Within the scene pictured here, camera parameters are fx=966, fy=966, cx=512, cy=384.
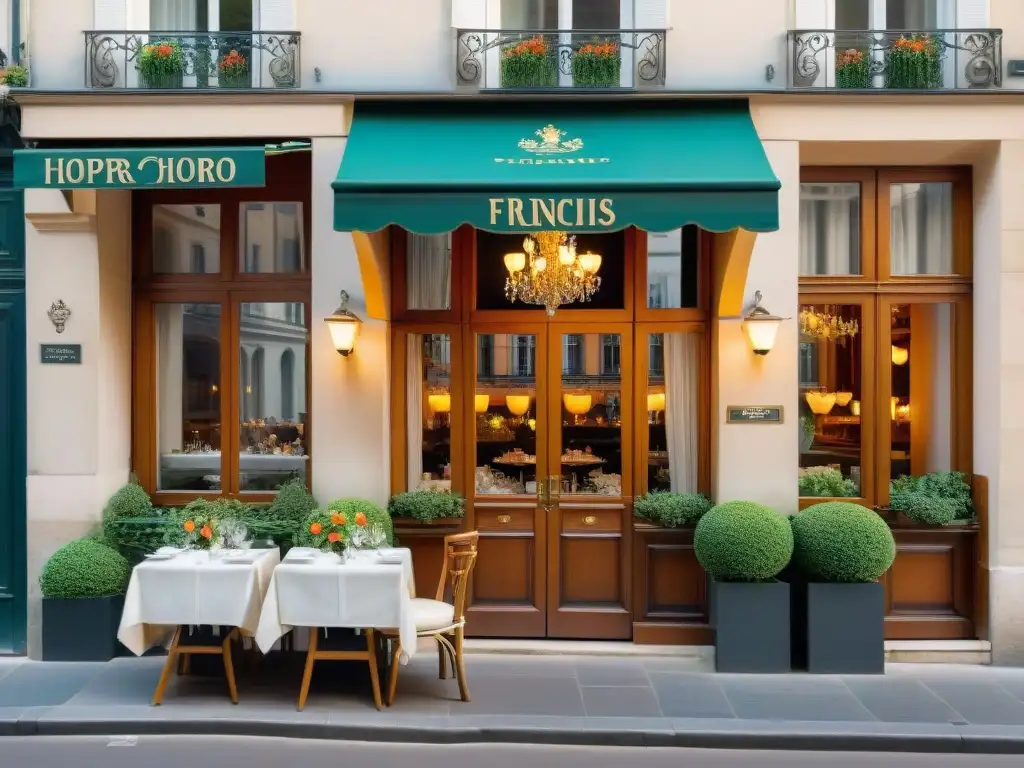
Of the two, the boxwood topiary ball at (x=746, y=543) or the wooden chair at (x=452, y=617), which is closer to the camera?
the wooden chair at (x=452, y=617)

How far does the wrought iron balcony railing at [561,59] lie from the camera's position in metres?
8.41

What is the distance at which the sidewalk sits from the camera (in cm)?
675

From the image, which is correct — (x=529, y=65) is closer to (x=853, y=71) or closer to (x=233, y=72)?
(x=233, y=72)

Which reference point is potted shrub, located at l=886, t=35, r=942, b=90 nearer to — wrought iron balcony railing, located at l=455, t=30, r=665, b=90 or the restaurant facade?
the restaurant facade

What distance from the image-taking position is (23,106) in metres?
8.31

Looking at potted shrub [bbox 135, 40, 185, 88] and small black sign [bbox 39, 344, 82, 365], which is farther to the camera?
small black sign [bbox 39, 344, 82, 365]

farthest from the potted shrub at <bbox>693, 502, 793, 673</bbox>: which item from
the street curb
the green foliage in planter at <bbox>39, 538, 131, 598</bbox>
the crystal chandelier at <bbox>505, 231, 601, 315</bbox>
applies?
the green foliage in planter at <bbox>39, 538, 131, 598</bbox>

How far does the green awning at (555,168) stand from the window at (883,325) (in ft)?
5.08

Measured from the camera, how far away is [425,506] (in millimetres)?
8617

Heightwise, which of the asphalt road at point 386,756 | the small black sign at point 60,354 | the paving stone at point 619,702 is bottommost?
the asphalt road at point 386,756

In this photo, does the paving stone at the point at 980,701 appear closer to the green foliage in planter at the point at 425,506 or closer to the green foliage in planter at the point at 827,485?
the green foliage in planter at the point at 827,485

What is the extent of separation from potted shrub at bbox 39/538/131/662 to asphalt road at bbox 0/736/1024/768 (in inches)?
60.7

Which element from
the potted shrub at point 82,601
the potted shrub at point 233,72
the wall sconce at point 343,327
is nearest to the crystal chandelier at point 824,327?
the wall sconce at point 343,327

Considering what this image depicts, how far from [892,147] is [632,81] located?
2341 mm
